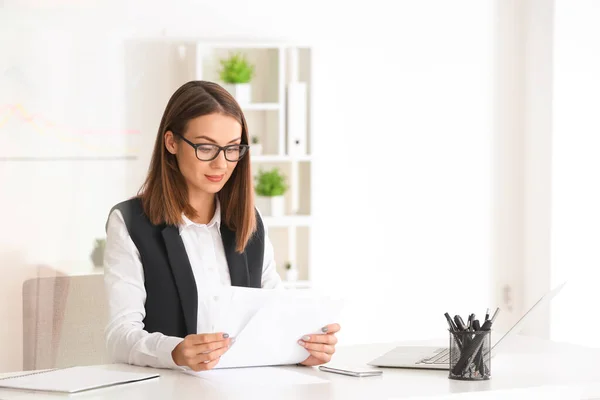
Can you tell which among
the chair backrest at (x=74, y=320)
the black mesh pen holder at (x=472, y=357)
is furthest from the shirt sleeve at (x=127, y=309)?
the black mesh pen holder at (x=472, y=357)

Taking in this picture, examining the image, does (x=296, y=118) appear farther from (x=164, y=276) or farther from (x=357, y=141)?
(x=164, y=276)

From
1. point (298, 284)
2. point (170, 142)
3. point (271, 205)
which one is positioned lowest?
point (298, 284)

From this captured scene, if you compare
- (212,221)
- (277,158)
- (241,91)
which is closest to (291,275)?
(277,158)

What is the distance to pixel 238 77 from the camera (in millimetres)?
4031

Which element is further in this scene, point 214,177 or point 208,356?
point 214,177

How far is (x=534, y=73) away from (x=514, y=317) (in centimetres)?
130

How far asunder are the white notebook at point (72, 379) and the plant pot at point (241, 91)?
225 centimetres

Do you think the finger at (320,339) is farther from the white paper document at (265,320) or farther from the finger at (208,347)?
the finger at (208,347)

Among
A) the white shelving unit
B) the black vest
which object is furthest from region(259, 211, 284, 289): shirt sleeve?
the white shelving unit

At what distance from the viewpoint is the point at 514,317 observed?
4715mm

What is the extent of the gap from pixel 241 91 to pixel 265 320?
2252 millimetres

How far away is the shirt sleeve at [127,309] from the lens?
2010 mm

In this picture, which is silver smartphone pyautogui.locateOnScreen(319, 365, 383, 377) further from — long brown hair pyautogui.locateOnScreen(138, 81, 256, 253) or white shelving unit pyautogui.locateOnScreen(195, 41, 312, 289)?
white shelving unit pyautogui.locateOnScreen(195, 41, 312, 289)

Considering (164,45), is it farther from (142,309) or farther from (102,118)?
(142,309)
